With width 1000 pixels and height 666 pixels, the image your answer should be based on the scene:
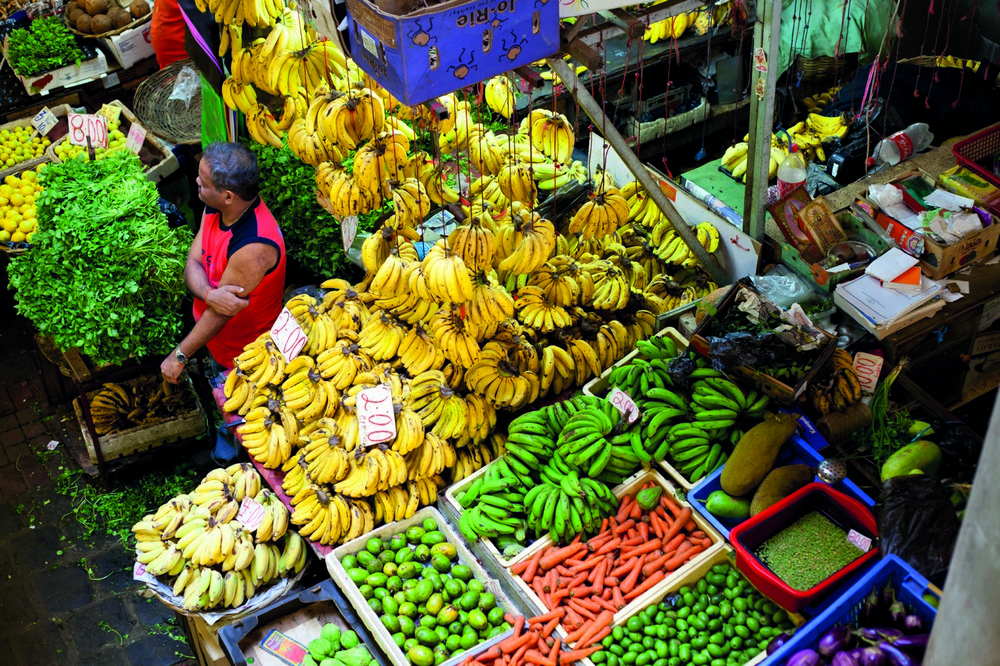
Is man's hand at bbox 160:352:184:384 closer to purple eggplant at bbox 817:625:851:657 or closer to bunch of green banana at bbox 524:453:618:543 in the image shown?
bunch of green banana at bbox 524:453:618:543

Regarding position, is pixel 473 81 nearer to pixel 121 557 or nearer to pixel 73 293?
pixel 73 293

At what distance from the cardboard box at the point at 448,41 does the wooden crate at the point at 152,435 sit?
2891mm

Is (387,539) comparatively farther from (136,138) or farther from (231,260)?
(136,138)

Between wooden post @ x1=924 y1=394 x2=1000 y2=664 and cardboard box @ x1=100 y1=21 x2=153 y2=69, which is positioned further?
cardboard box @ x1=100 y1=21 x2=153 y2=69

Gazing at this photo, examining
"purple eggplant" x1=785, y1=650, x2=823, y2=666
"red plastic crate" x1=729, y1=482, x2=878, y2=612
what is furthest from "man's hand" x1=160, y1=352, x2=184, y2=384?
"purple eggplant" x1=785, y1=650, x2=823, y2=666

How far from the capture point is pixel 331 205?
420 centimetres

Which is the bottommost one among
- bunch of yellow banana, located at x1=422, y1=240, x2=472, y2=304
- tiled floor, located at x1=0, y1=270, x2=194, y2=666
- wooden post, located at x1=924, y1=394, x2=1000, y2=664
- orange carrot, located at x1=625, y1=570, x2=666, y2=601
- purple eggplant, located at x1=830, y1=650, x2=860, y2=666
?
tiled floor, located at x1=0, y1=270, x2=194, y2=666

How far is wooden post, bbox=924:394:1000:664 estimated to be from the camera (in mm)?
1495

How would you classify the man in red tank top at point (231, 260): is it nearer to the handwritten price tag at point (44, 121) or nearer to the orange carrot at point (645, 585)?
the orange carrot at point (645, 585)

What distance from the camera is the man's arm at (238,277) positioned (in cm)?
440

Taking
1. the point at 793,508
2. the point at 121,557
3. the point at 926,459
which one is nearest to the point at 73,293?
the point at 121,557

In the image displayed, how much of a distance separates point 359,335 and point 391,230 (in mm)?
544

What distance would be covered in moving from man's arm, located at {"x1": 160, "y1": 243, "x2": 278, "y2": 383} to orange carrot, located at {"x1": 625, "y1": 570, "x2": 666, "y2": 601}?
2.32 metres

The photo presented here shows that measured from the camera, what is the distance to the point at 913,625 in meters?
2.92
